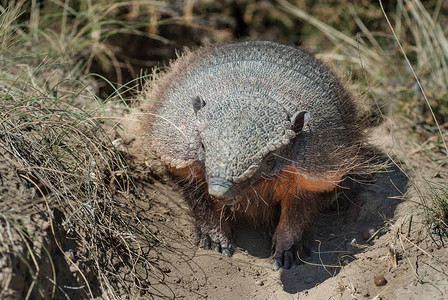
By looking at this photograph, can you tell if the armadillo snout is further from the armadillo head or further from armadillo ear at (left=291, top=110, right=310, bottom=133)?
armadillo ear at (left=291, top=110, right=310, bottom=133)

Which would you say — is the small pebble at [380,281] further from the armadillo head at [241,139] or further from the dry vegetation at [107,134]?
the armadillo head at [241,139]

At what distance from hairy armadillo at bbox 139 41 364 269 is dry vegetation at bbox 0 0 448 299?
0.42m

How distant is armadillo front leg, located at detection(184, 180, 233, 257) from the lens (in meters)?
4.72

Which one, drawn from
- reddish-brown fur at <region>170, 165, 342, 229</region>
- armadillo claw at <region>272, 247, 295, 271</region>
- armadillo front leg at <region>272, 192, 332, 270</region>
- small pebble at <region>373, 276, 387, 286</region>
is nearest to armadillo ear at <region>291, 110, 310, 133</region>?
reddish-brown fur at <region>170, 165, 342, 229</region>

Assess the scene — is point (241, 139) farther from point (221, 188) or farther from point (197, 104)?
point (197, 104)

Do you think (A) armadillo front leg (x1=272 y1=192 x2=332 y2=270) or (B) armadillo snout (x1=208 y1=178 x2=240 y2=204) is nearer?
(B) armadillo snout (x1=208 y1=178 x2=240 y2=204)

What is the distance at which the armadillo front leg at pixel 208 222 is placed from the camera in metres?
4.72

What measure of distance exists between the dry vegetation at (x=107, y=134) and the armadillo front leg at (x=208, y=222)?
40 centimetres

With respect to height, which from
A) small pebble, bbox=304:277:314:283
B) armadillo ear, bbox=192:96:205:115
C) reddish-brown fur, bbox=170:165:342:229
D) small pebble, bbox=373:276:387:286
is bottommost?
small pebble, bbox=304:277:314:283

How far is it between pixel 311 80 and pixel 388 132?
2.03 meters

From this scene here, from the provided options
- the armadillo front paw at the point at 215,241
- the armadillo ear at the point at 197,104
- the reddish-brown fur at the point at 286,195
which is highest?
the armadillo ear at the point at 197,104

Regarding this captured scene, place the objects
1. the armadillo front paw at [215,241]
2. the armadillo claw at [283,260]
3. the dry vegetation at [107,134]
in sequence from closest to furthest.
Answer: the dry vegetation at [107,134] → the armadillo claw at [283,260] → the armadillo front paw at [215,241]

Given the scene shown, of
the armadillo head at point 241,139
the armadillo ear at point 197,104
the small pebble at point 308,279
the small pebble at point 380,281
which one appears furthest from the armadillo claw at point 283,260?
the armadillo ear at point 197,104

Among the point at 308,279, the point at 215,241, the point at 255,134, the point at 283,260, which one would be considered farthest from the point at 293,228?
the point at 255,134
